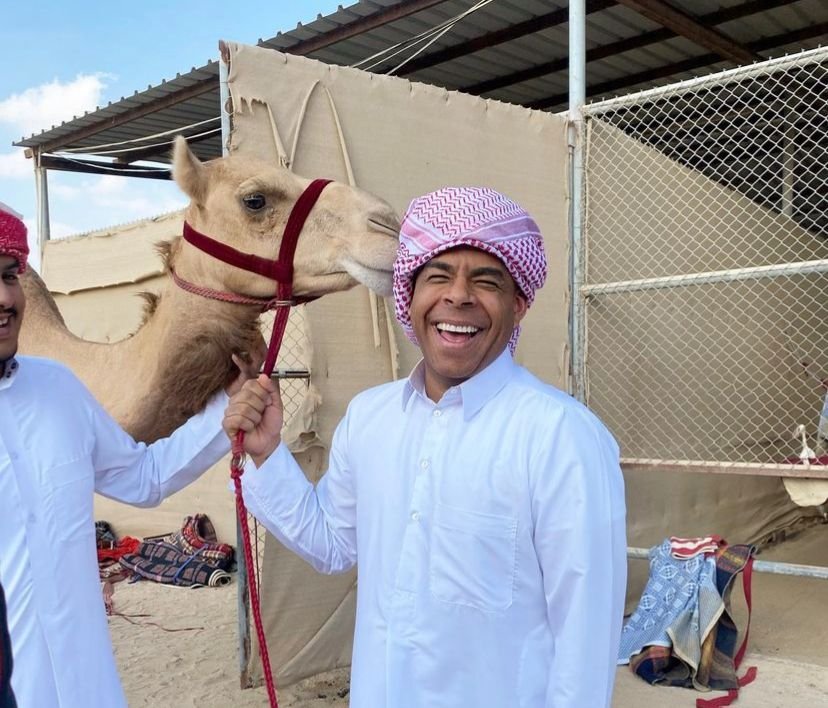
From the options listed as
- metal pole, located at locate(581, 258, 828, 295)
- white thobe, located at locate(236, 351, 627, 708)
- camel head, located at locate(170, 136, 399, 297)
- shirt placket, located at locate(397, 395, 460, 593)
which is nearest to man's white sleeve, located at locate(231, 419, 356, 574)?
white thobe, located at locate(236, 351, 627, 708)

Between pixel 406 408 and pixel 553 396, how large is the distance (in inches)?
11.7

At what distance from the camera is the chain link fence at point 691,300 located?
454cm

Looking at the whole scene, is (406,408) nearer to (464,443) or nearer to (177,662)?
(464,443)

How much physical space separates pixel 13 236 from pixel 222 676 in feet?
10.3

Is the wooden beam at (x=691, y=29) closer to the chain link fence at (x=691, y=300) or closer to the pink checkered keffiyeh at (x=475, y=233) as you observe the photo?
the chain link fence at (x=691, y=300)

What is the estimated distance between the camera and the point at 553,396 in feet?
4.82

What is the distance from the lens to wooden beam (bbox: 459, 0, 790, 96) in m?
6.32

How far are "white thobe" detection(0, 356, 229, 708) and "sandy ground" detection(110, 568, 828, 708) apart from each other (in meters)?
2.30

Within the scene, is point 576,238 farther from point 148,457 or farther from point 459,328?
point 459,328

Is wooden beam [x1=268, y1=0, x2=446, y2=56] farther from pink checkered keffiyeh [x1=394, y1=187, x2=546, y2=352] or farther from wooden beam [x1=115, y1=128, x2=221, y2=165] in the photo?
pink checkered keffiyeh [x1=394, y1=187, x2=546, y2=352]

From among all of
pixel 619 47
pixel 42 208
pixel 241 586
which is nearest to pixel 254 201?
pixel 241 586

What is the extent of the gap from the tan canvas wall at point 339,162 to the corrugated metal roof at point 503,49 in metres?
2.00

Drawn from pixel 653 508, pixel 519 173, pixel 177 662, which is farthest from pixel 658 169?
pixel 177 662

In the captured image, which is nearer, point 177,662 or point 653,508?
point 177,662
